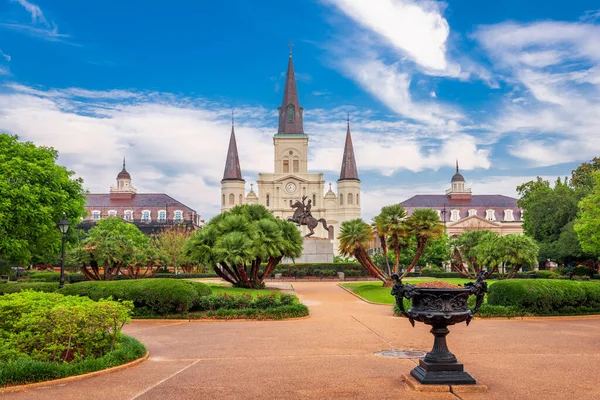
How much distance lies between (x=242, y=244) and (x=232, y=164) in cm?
7768

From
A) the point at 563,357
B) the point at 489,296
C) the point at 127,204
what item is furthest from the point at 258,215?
the point at 127,204

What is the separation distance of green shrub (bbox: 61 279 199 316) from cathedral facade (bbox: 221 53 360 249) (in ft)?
270

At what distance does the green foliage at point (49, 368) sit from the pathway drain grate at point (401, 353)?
5442 millimetres

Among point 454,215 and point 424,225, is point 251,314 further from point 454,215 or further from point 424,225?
point 454,215

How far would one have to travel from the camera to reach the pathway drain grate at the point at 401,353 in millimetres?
11688

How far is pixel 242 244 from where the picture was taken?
27.4 meters

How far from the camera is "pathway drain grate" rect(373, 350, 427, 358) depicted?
38.3 ft

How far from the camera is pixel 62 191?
30531 millimetres

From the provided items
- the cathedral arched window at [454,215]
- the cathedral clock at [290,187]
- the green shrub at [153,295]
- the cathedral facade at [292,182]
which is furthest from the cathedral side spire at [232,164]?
the green shrub at [153,295]

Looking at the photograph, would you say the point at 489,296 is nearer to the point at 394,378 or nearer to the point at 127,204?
the point at 394,378

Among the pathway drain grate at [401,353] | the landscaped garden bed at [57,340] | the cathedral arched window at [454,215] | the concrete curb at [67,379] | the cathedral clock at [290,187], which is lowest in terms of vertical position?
the pathway drain grate at [401,353]

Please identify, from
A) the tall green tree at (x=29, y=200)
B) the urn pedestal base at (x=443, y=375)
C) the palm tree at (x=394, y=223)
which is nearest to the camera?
the urn pedestal base at (x=443, y=375)

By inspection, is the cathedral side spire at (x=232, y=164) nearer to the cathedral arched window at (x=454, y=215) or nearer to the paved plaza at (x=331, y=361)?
the cathedral arched window at (x=454, y=215)

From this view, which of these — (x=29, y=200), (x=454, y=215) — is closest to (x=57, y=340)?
(x=29, y=200)
